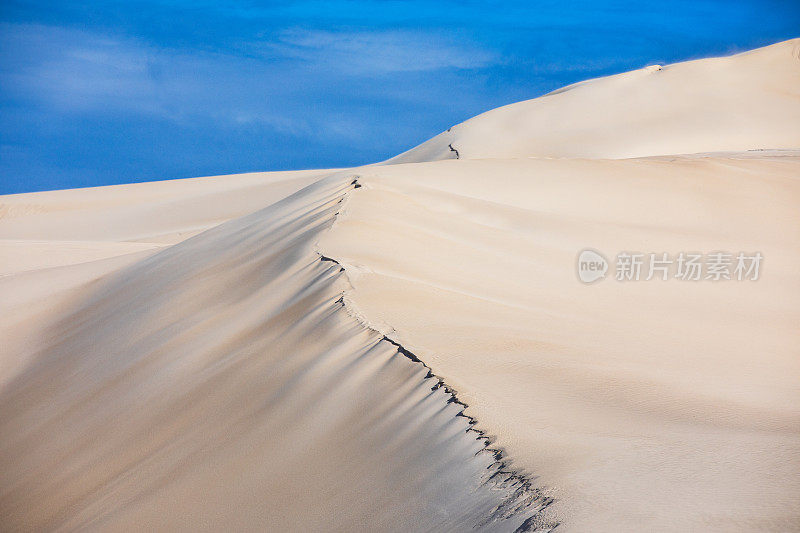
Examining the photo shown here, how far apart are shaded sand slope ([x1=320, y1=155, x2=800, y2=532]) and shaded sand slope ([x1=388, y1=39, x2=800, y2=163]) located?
7145mm

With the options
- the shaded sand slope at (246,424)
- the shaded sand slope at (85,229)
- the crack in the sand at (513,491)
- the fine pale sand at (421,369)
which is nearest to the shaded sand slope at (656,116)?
the shaded sand slope at (85,229)

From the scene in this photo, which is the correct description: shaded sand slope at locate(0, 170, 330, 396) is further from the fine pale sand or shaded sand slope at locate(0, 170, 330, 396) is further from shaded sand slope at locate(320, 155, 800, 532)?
shaded sand slope at locate(320, 155, 800, 532)

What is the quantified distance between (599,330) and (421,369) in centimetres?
121

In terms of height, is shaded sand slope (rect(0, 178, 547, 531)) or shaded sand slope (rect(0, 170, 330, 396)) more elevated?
shaded sand slope (rect(0, 170, 330, 396))

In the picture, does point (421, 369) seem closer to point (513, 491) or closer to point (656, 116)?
point (513, 491)

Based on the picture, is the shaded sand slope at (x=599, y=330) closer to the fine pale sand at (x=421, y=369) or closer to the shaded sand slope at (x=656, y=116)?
the fine pale sand at (x=421, y=369)

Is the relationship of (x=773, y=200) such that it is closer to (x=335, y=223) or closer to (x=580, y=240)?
(x=580, y=240)

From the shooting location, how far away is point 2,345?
214 inches

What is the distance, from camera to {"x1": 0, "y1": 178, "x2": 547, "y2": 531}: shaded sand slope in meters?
2.06

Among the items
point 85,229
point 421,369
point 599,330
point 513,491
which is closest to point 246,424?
point 421,369

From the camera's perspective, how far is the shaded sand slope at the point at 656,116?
1384cm

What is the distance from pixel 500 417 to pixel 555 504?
0.51m


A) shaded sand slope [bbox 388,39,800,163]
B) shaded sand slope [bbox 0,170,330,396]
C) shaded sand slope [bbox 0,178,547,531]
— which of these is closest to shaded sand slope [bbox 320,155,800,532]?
shaded sand slope [bbox 0,178,547,531]

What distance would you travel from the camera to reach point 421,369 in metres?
2.54
